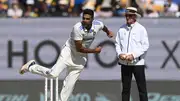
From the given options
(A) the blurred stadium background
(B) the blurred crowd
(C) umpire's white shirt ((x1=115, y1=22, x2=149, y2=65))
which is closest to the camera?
(C) umpire's white shirt ((x1=115, y1=22, x2=149, y2=65))

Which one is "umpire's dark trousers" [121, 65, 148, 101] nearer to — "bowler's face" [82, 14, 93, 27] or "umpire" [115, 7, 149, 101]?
"umpire" [115, 7, 149, 101]

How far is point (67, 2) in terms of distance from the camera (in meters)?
12.1

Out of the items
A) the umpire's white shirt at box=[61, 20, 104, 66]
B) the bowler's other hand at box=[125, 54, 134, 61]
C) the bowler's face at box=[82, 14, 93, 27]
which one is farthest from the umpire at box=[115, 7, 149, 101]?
the bowler's face at box=[82, 14, 93, 27]

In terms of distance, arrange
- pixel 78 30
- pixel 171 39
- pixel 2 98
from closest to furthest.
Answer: pixel 78 30 < pixel 2 98 < pixel 171 39

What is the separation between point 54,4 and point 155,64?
102 inches

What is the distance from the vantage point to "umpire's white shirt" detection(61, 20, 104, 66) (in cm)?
805

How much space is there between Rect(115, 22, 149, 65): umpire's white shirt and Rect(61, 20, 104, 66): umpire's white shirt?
0.36 metres

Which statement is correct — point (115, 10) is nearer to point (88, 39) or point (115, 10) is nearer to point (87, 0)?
point (87, 0)

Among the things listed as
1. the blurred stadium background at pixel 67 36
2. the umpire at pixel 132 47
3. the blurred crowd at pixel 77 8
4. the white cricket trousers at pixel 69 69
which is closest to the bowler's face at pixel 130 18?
the umpire at pixel 132 47

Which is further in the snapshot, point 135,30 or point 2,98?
point 2,98

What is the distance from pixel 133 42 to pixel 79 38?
2.73ft

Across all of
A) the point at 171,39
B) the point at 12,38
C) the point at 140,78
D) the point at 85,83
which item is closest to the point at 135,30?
the point at 140,78

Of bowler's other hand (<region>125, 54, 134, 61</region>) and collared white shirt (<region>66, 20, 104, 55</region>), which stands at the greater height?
collared white shirt (<region>66, 20, 104, 55</region>)

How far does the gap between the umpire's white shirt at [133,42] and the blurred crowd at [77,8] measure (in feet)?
10.1
